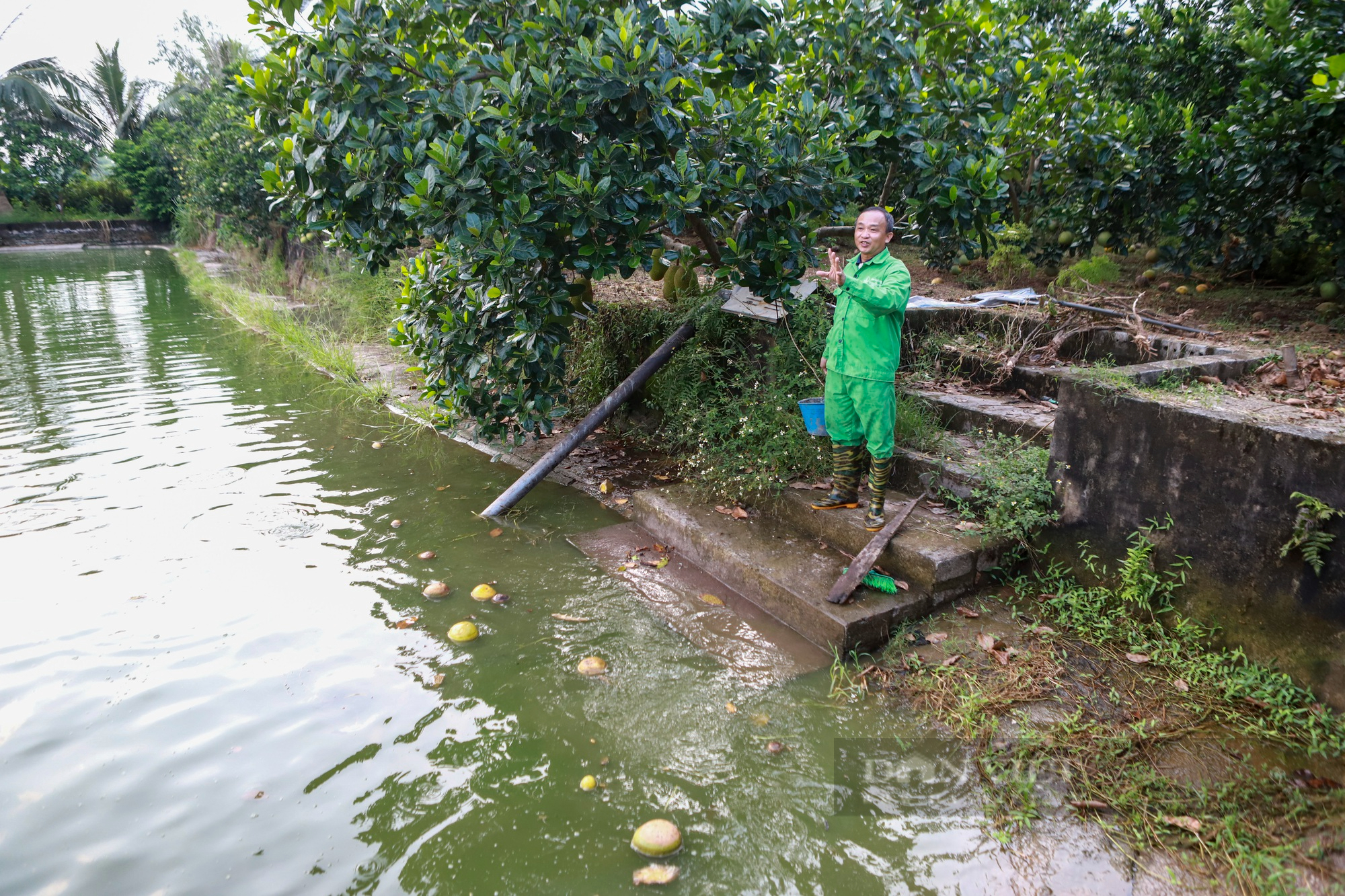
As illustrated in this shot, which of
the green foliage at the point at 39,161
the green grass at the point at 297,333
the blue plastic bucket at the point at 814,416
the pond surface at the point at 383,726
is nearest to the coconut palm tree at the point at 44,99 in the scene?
the green foliage at the point at 39,161

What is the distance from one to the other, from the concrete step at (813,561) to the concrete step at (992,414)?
0.77 metres

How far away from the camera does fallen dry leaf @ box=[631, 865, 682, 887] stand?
239 centimetres

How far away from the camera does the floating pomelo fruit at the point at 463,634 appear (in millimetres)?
3732

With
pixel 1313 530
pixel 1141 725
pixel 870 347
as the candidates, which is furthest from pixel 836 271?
pixel 1141 725

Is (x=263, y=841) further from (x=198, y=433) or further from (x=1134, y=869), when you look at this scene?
(x=198, y=433)

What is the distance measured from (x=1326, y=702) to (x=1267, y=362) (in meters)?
2.00

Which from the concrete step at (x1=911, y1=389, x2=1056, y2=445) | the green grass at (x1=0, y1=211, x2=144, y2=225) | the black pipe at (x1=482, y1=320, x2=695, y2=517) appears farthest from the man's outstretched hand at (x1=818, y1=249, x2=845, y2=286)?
the green grass at (x1=0, y1=211, x2=144, y2=225)

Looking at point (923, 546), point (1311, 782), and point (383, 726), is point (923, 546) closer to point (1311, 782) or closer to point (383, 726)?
point (1311, 782)

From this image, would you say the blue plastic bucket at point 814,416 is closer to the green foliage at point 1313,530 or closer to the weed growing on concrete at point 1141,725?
the weed growing on concrete at point 1141,725

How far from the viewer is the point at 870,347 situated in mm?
3889

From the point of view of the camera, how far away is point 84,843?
101 inches

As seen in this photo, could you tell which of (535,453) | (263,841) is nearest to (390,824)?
(263,841)

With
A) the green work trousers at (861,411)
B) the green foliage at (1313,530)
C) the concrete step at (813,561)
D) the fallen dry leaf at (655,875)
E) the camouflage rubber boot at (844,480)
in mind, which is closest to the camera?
the fallen dry leaf at (655,875)

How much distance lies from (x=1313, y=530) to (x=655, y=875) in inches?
104
